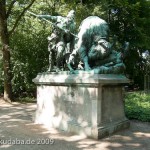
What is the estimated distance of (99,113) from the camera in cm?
738

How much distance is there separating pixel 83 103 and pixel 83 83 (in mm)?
522

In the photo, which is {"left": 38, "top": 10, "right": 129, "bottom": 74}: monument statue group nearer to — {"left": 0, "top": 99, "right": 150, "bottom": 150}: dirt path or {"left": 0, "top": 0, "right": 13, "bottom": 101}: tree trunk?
{"left": 0, "top": 99, "right": 150, "bottom": 150}: dirt path

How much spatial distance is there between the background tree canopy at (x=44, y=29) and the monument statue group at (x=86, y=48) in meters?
8.30

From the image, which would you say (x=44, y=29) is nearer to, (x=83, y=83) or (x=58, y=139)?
(x=83, y=83)

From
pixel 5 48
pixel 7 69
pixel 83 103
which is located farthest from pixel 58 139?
pixel 7 69

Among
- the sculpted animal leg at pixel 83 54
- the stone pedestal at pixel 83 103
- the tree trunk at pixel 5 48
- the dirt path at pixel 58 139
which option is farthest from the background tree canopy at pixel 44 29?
the sculpted animal leg at pixel 83 54

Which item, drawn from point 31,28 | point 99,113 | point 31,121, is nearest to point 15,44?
point 31,28

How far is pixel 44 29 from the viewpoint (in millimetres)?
18281

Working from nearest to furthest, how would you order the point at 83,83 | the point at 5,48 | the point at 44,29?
the point at 83,83
the point at 5,48
the point at 44,29

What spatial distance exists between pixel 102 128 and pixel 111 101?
2.86 ft

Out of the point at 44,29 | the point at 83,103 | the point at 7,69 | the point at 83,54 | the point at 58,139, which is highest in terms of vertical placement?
the point at 44,29

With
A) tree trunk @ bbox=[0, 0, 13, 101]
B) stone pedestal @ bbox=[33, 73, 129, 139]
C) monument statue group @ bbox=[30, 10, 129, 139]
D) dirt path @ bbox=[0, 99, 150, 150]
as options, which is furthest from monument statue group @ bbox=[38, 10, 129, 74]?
tree trunk @ bbox=[0, 0, 13, 101]

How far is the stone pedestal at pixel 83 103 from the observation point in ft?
24.2

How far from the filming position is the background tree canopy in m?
17.2
